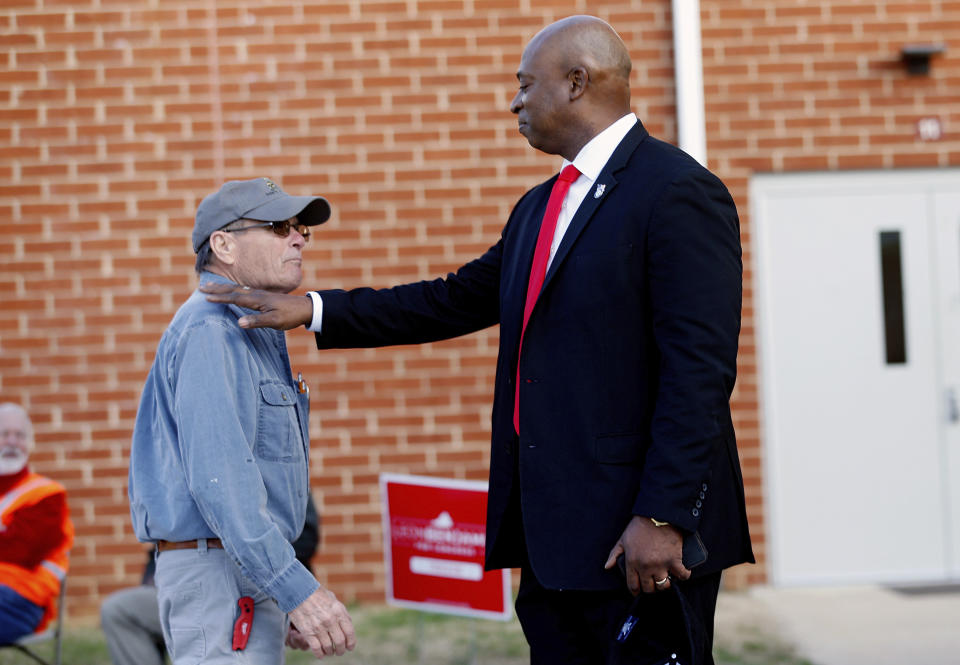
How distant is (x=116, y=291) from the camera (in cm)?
624

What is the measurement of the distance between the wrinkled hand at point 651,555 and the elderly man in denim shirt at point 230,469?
0.70 m

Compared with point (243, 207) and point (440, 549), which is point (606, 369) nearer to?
point (243, 207)

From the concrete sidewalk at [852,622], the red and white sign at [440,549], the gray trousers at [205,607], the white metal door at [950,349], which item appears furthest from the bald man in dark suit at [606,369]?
the white metal door at [950,349]

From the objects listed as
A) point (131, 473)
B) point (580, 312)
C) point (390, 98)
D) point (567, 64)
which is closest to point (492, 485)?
point (580, 312)

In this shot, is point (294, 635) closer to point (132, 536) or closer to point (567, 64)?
point (567, 64)

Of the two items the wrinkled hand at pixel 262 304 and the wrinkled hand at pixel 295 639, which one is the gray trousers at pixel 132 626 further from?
the wrinkled hand at pixel 262 304

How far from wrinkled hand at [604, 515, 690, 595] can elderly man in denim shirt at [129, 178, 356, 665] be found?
2.28 feet

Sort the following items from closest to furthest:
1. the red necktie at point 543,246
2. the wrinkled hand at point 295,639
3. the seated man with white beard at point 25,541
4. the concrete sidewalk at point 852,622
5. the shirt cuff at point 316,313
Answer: the red necktie at point 543,246
the wrinkled hand at point 295,639
the shirt cuff at point 316,313
the seated man with white beard at point 25,541
the concrete sidewalk at point 852,622

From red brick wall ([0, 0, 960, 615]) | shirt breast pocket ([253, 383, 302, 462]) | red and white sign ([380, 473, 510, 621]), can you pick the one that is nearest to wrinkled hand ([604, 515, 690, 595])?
shirt breast pocket ([253, 383, 302, 462])

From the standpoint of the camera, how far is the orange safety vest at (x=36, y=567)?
4.39 metres

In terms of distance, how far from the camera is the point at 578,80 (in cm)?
276

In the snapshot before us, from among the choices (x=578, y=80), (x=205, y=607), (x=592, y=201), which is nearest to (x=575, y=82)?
(x=578, y=80)

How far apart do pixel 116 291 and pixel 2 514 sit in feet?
6.67

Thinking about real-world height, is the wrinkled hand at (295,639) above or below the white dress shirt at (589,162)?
below
